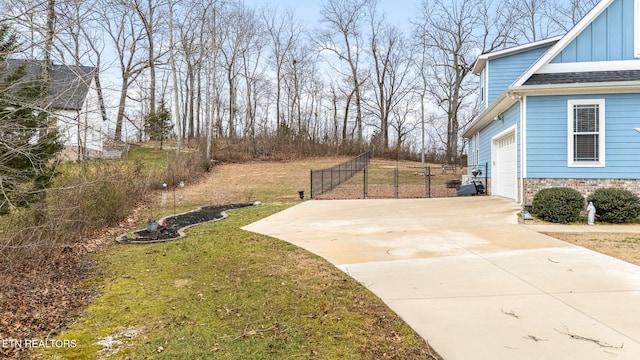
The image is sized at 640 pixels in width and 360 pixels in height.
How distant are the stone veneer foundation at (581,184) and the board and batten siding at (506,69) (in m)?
5.93

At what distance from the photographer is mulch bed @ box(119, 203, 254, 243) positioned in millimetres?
8305

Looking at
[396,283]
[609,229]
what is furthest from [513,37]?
[396,283]

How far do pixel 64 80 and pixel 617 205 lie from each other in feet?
37.6

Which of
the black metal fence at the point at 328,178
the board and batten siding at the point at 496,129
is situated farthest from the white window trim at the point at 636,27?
the black metal fence at the point at 328,178

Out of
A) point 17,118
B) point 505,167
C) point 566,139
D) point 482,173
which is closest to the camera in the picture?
point 17,118

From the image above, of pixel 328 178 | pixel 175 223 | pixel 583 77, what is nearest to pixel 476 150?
pixel 328 178

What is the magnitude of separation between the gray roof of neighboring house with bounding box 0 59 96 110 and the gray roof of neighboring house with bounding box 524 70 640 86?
10395 millimetres

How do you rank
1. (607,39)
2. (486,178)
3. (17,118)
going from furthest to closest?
1. (486,178)
2. (607,39)
3. (17,118)

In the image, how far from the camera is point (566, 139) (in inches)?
408

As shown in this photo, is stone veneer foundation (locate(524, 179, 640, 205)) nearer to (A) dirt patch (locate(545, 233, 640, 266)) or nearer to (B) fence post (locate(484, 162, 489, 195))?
(A) dirt patch (locate(545, 233, 640, 266))

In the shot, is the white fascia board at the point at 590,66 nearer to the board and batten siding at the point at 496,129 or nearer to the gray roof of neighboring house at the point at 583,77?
the gray roof of neighboring house at the point at 583,77

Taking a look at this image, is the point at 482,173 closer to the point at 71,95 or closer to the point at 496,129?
the point at 496,129

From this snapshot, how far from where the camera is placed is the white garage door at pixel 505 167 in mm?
12320

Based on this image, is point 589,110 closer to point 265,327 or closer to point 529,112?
point 529,112
